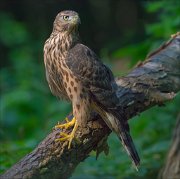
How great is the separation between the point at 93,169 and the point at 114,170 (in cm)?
21

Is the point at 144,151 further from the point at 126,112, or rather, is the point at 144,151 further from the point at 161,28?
the point at 126,112

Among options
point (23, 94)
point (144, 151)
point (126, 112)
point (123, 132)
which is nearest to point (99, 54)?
point (23, 94)

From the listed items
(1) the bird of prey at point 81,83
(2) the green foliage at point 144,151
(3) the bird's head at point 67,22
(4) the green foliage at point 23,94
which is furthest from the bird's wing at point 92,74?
(4) the green foliage at point 23,94

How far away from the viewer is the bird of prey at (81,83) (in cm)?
613

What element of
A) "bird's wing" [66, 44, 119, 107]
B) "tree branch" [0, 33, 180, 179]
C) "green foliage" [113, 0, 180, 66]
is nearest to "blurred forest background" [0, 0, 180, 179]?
"green foliage" [113, 0, 180, 66]

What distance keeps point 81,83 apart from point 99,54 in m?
6.55

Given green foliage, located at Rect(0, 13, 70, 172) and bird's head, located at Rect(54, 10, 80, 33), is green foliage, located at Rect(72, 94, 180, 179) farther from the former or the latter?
bird's head, located at Rect(54, 10, 80, 33)

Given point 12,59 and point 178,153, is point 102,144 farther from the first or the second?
point 12,59

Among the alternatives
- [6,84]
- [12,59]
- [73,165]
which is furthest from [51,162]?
[12,59]

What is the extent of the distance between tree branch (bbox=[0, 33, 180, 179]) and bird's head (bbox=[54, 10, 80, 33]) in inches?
20.9

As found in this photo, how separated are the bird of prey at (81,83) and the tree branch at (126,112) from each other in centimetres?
8

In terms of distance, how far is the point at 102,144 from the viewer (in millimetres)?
6215

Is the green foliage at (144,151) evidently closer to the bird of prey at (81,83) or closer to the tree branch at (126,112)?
the tree branch at (126,112)

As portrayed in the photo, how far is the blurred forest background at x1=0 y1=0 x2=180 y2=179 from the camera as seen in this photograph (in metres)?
7.59
